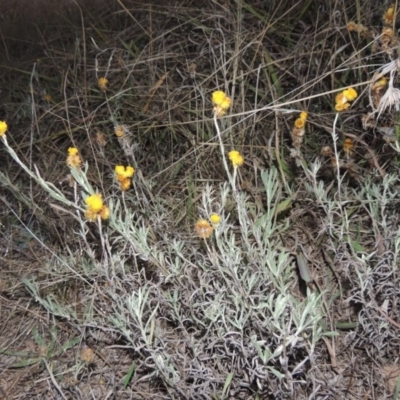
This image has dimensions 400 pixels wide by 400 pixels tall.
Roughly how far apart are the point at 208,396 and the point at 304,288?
424 millimetres

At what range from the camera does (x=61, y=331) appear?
2023 millimetres

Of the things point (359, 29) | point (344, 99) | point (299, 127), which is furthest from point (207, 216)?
point (359, 29)

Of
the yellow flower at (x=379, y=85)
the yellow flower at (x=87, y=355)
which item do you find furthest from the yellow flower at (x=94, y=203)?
the yellow flower at (x=379, y=85)

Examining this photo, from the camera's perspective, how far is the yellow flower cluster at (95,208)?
1.53 meters

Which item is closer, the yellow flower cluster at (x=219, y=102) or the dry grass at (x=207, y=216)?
the yellow flower cluster at (x=219, y=102)

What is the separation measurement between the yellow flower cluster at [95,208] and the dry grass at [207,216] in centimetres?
9

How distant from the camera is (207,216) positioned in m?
1.78

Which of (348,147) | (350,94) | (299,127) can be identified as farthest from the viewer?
(348,147)

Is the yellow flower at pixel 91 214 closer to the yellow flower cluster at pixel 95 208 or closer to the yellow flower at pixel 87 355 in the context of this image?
the yellow flower cluster at pixel 95 208

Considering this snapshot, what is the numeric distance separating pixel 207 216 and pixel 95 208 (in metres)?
0.34

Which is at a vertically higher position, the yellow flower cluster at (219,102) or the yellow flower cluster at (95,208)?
Answer: the yellow flower cluster at (219,102)

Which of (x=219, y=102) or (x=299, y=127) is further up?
(x=219, y=102)

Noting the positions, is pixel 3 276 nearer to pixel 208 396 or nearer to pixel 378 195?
pixel 208 396

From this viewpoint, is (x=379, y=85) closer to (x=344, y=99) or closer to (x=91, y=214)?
(x=344, y=99)
